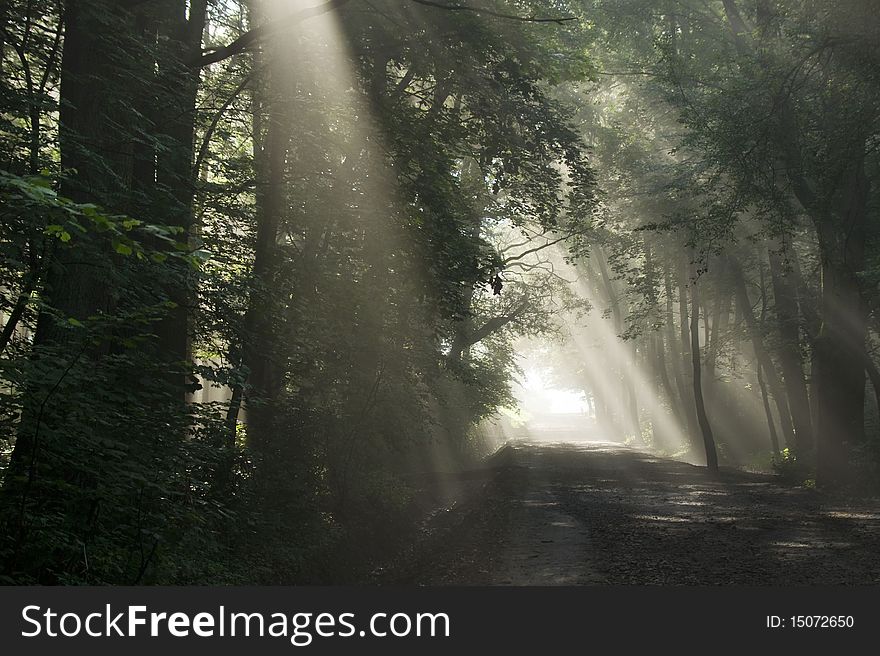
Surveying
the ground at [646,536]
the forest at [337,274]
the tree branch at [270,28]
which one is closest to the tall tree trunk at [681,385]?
the forest at [337,274]

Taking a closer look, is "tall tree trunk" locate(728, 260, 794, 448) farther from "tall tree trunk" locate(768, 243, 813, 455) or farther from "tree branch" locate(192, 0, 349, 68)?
"tree branch" locate(192, 0, 349, 68)

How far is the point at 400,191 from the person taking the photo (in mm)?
14133

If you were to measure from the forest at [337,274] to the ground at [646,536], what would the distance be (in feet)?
0.42

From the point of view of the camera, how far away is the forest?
24.0 feet

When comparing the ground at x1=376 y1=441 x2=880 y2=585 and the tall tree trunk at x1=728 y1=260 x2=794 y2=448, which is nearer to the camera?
the ground at x1=376 y1=441 x2=880 y2=585

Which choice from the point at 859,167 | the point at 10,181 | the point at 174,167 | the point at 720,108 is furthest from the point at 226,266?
the point at 859,167

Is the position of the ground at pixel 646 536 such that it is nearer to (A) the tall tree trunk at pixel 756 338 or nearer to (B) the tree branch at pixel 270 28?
(A) the tall tree trunk at pixel 756 338

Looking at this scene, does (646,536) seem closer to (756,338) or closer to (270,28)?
(270,28)

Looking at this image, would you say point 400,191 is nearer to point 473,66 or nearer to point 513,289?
point 473,66

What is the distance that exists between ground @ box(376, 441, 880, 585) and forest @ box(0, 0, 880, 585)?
129 mm

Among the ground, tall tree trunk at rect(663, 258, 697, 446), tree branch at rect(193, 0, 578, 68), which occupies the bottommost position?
the ground

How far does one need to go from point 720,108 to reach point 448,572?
41.8ft

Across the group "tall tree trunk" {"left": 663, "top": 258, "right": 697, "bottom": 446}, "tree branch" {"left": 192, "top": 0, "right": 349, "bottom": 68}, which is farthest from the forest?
"tall tree trunk" {"left": 663, "top": 258, "right": 697, "bottom": 446}

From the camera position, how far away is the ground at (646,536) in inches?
399
